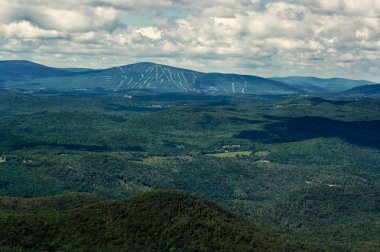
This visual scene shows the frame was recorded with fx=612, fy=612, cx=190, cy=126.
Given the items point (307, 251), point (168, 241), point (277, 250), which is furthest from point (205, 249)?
point (307, 251)

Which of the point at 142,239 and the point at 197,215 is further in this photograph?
the point at 197,215

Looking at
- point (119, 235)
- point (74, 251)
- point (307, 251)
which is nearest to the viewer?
point (74, 251)

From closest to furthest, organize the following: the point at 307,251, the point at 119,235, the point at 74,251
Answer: the point at 74,251
the point at 119,235
the point at 307,251

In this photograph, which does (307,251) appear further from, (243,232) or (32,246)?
(32,246)

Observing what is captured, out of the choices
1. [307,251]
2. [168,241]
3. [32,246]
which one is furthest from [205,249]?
[32,246]

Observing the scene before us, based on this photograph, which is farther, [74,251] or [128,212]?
[128,212]

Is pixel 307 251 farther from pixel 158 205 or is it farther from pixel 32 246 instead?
pixel 32 246
